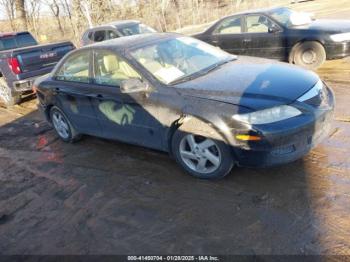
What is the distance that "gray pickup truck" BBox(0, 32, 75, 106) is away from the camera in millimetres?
8836

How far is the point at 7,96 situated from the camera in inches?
377

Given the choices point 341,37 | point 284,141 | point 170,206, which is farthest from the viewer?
point 341,37

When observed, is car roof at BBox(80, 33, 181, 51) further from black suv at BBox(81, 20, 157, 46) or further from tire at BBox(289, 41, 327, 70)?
black suv at BBox(81, 20, 157, 46)

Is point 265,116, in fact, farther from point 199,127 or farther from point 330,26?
point 330,26

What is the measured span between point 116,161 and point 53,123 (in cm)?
189

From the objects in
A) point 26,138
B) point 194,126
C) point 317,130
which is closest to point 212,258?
Result: point 194,126

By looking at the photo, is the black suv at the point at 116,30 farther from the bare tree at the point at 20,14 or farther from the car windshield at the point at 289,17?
the bare tree at the point at 20,14

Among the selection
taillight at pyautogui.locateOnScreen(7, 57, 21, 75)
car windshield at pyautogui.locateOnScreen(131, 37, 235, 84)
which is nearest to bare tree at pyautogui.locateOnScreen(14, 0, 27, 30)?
taillight at pyautogui.locateOnScreen(7, 57, 21, 75)

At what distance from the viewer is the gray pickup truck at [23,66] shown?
884 centimetres

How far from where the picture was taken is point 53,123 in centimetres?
644

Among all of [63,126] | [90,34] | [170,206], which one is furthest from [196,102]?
[90,34]

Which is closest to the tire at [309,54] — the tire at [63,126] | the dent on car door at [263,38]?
the dent on car door at [263,38]

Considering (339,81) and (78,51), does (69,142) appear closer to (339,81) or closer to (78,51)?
(78,51)

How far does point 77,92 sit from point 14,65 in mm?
4293
